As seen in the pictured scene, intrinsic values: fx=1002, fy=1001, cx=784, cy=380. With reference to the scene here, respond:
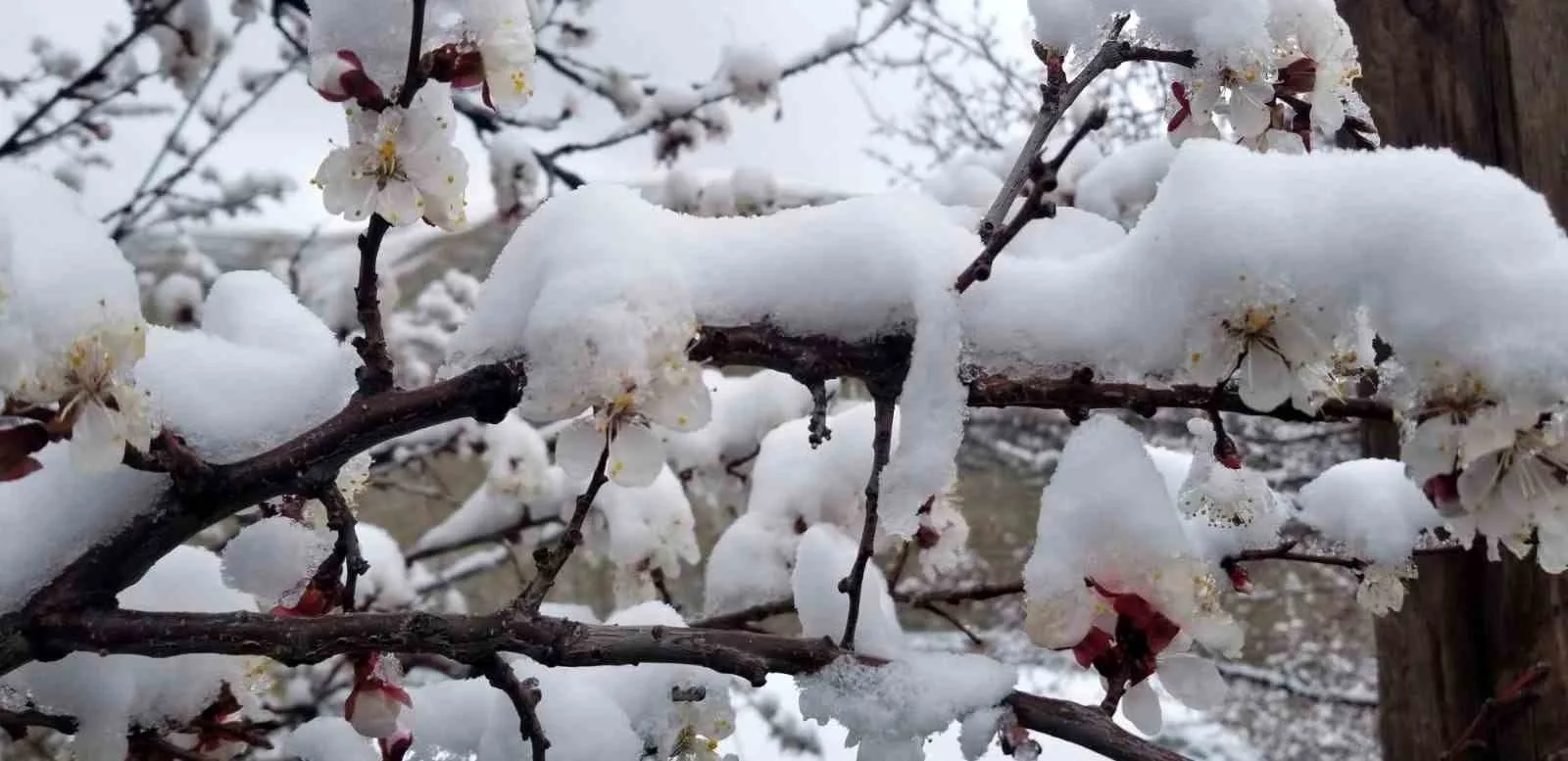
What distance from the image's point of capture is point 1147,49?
32.3 inches

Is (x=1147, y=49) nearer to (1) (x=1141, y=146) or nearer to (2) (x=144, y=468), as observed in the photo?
(2) (x=144, y=468)

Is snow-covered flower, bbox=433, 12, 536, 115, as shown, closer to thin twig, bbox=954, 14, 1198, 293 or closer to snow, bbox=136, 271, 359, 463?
snow, bbox=136, 271, 359, 463

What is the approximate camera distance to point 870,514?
0.71 meters

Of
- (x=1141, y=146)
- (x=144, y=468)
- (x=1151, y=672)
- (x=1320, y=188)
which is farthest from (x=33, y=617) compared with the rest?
(x=1141, y=146)

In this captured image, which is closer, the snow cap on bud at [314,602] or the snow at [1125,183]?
the snow cap on bud at [314,602]

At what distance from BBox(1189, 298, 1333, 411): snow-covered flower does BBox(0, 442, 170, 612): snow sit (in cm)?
75

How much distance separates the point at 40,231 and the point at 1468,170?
87 cm

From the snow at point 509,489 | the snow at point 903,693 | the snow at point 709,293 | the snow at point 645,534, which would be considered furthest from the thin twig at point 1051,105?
the snow at point 509,489

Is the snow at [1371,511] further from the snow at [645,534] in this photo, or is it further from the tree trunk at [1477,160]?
the snow at [645,534]

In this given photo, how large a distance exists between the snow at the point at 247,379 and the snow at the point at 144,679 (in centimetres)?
17

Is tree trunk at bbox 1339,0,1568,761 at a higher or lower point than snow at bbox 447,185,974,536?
higher

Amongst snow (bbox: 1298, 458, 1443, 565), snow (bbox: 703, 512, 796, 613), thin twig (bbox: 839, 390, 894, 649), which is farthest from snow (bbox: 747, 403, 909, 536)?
thin twig (bbox: 839, 390, 894, 649)

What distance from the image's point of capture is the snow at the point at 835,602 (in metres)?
0.78

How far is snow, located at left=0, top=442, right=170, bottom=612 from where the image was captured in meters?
0.74
